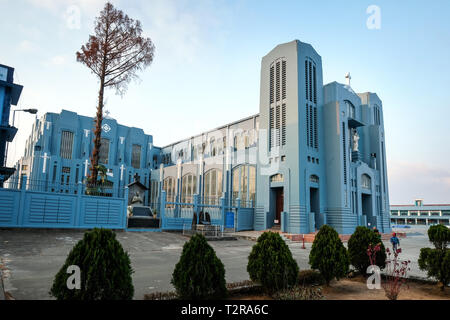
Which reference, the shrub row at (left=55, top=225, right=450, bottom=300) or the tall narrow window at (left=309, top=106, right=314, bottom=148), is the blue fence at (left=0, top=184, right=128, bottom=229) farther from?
the tall narrow window at (left=309, top=106, right=314, bottom=148)

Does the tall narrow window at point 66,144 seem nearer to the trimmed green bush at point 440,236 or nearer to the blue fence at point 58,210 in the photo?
the blue fence at point 58,210

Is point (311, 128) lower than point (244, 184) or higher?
higher

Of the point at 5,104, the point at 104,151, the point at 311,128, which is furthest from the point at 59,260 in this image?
the point at 104,151

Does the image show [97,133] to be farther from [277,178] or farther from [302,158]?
[302,158]

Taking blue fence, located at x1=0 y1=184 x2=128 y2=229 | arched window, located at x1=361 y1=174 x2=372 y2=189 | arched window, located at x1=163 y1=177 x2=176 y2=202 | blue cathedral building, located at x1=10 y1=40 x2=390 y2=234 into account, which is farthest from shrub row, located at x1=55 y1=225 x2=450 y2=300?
arched window, located at x1=163 y1=177 x2=176 y2=202

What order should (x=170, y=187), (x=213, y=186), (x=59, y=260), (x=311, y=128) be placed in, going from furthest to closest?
(x=170, y=187) < (x=213, y=186) < (x=311, y=128) < (x=59, y=260)

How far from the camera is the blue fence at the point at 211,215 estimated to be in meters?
19.0

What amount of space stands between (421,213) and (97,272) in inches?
3685

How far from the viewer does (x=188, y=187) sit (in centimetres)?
3756

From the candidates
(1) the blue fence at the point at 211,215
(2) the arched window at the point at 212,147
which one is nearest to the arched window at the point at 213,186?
(2) the arched window at the point at 212,147

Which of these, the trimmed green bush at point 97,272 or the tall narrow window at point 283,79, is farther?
the tall narrow window at point 283,79

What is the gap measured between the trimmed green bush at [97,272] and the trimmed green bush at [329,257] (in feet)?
14.8

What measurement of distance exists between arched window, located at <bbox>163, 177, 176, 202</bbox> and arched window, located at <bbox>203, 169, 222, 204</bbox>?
277 inches
